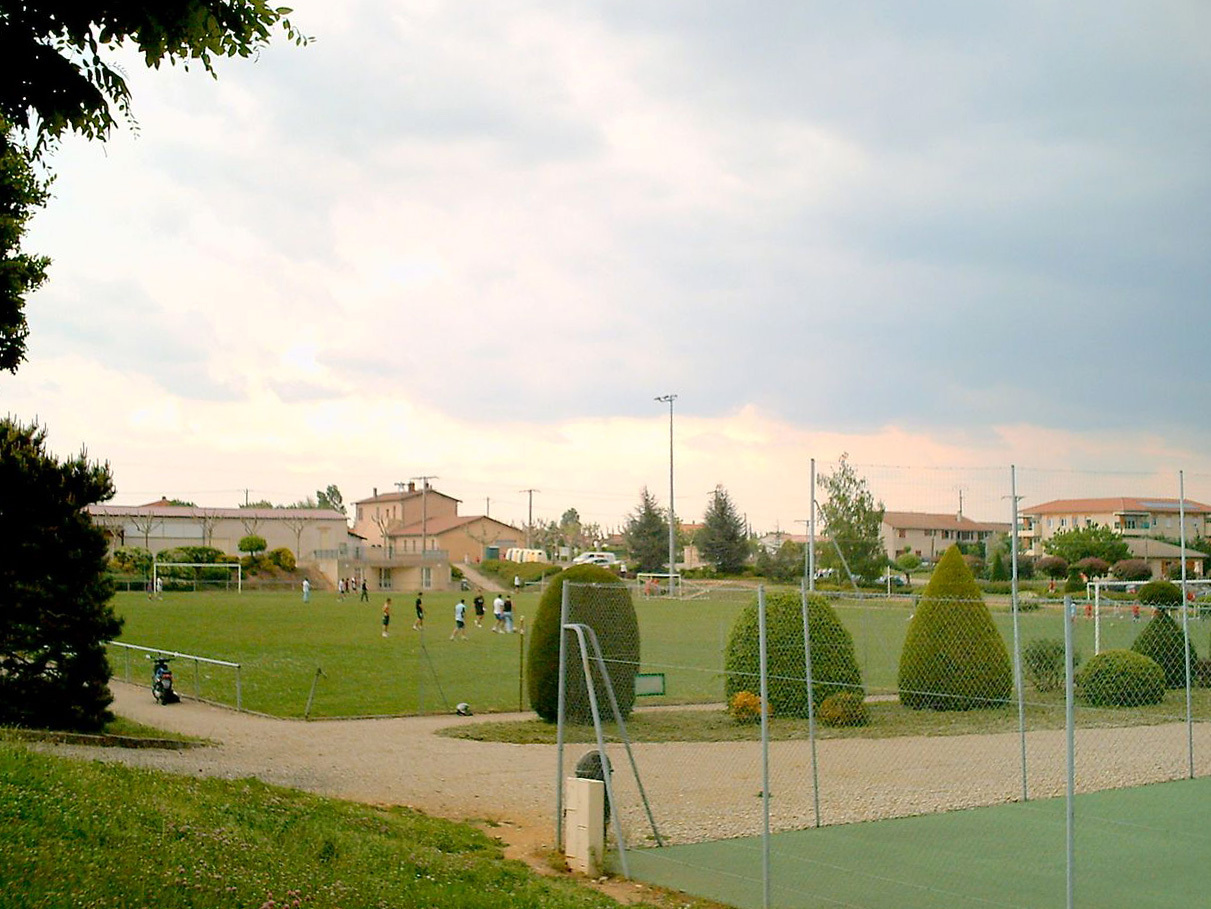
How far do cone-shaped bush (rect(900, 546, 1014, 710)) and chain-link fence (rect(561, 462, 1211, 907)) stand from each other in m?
0.04

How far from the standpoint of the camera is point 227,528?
105 metres

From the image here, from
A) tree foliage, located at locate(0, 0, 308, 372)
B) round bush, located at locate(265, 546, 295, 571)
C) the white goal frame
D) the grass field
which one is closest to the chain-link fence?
the grass field

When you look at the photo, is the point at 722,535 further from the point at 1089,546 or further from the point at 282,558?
the point at 1089,546

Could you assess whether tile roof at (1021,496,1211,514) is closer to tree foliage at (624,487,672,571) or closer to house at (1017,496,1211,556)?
house at (1017,496,1211,556)

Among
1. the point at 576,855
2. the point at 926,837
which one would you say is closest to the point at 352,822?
the point at 576,855

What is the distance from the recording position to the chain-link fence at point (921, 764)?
10281 millimetres

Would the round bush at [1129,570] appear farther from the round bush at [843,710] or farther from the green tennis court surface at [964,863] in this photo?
the green tennis court surface at [964,863]

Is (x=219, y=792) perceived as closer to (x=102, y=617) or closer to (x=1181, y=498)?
(x=102, y=617)

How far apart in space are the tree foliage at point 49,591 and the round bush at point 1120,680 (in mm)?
16288

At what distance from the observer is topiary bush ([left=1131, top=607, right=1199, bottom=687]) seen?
23656 millimetres

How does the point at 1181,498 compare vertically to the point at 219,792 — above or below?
above

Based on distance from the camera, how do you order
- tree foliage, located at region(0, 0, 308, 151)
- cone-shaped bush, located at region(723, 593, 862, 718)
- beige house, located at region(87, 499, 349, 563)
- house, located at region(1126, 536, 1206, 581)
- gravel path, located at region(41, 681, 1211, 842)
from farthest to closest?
beige house, located at region(87, 499, 349, 563), house, located at region(1126, 536, 1206, 581), cone-shaped bush, located at region(723, 593, 862, 718), gravel path, located at region(41, 681, 1211, 842), tree foliage, located at region(0, 0, 308, 151)

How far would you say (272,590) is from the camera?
80875mm

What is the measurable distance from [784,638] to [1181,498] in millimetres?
22530
